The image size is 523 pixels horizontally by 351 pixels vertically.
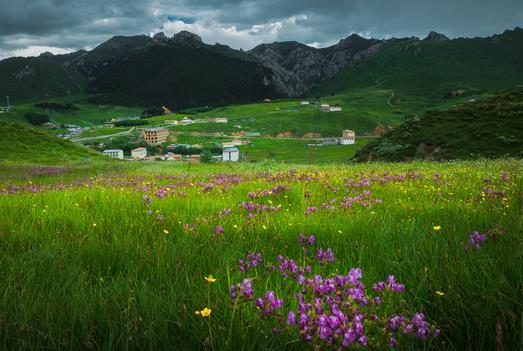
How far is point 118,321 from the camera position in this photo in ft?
6.77

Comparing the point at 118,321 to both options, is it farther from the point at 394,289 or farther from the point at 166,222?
the point at 166,222

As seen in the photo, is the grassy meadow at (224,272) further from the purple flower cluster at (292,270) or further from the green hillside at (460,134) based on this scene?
the green hillside at (460,134)

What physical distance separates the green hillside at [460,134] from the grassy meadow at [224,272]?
4179cm

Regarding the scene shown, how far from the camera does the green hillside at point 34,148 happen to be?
3875cm

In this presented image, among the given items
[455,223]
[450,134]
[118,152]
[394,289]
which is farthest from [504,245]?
[118,152]

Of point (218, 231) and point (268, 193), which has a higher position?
point (218, 231)

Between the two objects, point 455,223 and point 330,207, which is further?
point 330,207

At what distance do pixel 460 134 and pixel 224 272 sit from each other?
54907mm

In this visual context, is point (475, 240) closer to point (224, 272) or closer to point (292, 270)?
point (292, 270)

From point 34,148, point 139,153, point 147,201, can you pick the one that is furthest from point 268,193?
point 139,153

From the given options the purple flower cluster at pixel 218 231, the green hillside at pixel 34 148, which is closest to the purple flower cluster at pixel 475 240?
the purple flower cluster at pixel 218 231

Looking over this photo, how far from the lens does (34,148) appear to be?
146 feet

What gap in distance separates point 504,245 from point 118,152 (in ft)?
630

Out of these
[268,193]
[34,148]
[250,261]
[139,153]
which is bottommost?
[139,153]
